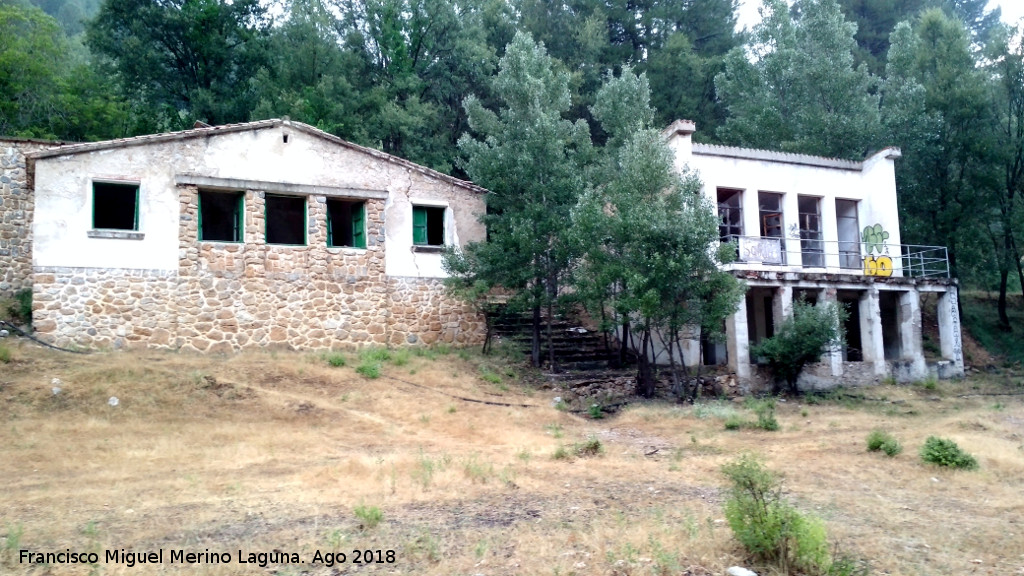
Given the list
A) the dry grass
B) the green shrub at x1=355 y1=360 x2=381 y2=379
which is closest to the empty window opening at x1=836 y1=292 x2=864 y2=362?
the dry grass

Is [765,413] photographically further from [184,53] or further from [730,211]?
[184,53]

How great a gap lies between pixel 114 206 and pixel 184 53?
13.4 metres

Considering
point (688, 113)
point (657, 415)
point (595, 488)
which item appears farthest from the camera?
point (688, 113)

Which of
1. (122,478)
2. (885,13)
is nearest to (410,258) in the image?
(122,478)

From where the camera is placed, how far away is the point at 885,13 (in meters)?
37.4

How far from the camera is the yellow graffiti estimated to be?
73.8 feet

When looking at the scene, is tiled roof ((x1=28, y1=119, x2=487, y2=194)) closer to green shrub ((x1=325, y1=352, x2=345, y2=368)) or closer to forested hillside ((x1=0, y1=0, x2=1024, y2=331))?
green shrub ((x1=325, y1=352, x2=345, y2=368))

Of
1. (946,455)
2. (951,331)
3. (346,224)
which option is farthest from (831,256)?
(346,224)

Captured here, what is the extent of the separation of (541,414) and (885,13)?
32.8m

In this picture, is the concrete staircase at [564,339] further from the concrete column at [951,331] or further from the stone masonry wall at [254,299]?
the concrete column at [951,331]

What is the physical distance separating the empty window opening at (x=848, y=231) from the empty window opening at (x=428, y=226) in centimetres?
1304

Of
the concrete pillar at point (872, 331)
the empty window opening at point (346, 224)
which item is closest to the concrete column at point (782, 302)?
the concrete pillar at point (872, 331)

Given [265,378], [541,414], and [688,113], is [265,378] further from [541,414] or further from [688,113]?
[688,113]

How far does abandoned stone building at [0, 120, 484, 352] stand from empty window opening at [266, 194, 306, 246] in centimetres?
105
